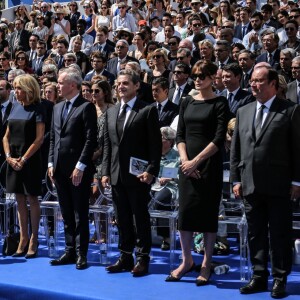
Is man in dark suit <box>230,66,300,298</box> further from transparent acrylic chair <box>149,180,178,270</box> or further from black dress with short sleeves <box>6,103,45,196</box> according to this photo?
black dress with short sleeves <box>6,103,45,196</box>

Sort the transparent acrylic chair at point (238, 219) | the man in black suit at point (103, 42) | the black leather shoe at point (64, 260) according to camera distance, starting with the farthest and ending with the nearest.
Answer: the man in black suit at point (103, 42), the black leather shoe at point (64, 260), the transparent acrylic chair at point (238, 219)

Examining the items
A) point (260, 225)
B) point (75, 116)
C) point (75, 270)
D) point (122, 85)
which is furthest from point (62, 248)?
point (260, 225)

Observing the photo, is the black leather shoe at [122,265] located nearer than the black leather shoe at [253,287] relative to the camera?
No

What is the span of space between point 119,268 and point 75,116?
138cm

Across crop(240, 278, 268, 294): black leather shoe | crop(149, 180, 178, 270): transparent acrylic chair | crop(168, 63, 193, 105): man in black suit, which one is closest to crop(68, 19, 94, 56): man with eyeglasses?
crop(168, 63, 193, 105): man in black suit

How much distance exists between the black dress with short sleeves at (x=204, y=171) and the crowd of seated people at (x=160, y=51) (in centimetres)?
15

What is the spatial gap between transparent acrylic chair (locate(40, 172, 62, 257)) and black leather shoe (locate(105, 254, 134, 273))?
0.92 m

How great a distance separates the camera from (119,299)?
5.11 m

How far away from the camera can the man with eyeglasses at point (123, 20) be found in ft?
45.6

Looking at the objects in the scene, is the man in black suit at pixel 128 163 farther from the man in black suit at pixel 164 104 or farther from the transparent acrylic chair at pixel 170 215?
the man in black suit at pixel 164 104

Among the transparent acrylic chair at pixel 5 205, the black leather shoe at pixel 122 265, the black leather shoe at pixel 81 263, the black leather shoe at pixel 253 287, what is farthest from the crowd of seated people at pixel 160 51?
the black leather shoe at pixel 253 287

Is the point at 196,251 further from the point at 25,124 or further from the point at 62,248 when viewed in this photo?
the point at 25,124

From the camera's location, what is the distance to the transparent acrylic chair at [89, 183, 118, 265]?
6391 mm

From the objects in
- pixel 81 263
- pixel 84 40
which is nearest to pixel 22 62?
pixel 84 40
